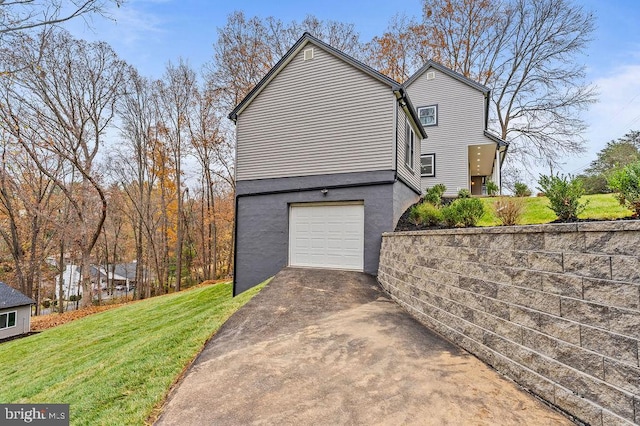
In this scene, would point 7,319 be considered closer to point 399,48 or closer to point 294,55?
point 294,55

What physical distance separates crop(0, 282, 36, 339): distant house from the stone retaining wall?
75.4ft

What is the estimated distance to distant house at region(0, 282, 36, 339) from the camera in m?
16.5

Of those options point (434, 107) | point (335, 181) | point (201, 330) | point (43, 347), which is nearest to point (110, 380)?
point (201, 330)

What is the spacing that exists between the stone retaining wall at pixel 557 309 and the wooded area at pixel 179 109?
18209 mm

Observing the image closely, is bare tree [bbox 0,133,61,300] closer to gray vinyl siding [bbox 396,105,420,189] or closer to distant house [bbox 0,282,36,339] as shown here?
distant house [bbox 0,282,36,339]

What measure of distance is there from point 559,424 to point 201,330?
15.8 ft

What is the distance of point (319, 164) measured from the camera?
8727 mm

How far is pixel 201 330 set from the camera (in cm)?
511

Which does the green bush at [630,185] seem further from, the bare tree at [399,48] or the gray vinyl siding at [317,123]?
the bare tree at [399,48]

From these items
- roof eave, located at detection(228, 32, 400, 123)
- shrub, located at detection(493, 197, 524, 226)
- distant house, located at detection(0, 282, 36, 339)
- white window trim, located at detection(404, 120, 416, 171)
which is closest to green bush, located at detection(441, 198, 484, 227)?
shrub, located at detection(493, 197, 524, 226)

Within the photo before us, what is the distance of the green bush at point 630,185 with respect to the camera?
3566mm

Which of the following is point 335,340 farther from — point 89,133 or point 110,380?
point 89,133

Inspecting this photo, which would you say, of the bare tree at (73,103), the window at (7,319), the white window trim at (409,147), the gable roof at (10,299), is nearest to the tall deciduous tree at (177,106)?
the bare tree at (73,103)

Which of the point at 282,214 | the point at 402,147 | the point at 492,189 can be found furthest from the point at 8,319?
the point at 492,189
